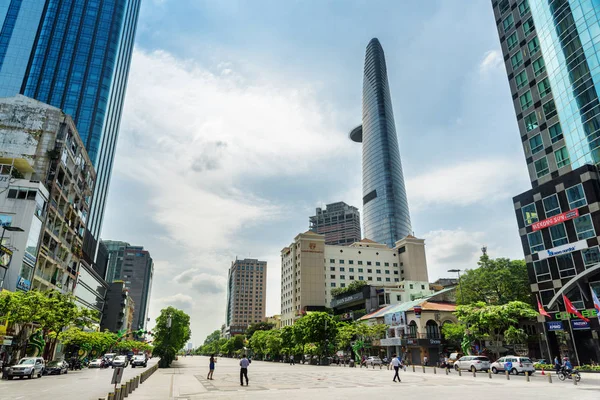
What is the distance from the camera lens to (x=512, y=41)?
60.6 m

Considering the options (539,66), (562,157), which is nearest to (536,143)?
(562,157)

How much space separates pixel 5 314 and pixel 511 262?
221 feet

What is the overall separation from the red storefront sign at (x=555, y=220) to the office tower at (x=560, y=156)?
118mm

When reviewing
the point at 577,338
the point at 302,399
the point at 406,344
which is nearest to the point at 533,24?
the point at 577,338

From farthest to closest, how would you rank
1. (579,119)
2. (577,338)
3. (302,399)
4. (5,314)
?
(579,119), (577,338), (5,314), (302,399)

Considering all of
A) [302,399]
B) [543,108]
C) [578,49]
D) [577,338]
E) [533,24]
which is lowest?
[302,399]

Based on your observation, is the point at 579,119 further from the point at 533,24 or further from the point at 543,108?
the point at 533,24

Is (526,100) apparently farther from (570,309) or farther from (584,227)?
(570,309)

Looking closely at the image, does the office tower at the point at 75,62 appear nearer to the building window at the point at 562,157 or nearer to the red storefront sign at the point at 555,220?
the red storefront sign at the point at 555,220

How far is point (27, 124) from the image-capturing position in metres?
53.4

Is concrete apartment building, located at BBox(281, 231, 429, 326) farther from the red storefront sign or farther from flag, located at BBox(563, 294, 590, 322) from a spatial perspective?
flag, located at BBox(563, 294, 590, 322)

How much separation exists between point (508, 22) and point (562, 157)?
25.8m

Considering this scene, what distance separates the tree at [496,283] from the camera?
60.3 m

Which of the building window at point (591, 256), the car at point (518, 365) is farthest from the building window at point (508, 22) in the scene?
the car at point (518, 365)
